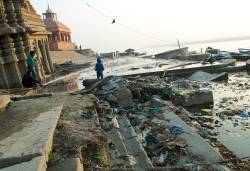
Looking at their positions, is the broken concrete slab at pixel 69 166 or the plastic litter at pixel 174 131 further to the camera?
the plastic litter at pixel 174 131

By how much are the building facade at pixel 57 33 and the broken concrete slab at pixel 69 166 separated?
38981 mm

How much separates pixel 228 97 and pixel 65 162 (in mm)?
8599

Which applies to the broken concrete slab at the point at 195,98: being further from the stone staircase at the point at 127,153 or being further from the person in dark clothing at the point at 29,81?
the person in dark clothing at the point at 29,81

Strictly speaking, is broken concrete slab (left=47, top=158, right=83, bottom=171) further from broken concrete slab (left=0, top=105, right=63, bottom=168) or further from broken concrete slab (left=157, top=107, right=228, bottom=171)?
broken concrete slab (left=157, top=107, right=228, bottom=171)

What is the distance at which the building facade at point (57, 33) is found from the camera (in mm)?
42094

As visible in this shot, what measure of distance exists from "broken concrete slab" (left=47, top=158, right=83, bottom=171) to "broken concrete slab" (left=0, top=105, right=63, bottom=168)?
0.21 metres

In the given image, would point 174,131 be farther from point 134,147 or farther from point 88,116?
point 88,116

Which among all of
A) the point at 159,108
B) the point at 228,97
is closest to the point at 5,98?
the point at 159,108

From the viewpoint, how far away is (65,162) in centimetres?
396

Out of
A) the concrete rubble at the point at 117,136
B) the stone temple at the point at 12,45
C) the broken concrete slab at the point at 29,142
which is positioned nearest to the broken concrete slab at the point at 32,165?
the concrete rubble at the point at 117,136

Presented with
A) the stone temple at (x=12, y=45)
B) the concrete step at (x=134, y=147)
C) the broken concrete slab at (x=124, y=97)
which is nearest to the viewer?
the concrete step at (x=134, y=147)

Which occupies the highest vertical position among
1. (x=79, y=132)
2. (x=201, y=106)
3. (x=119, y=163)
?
(x=79, y=132)

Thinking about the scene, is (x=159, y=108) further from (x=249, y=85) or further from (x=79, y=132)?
(x=249, y=85)

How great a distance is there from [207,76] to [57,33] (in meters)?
32.6
